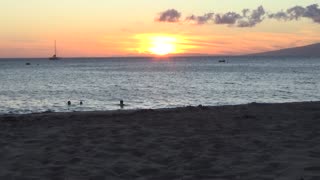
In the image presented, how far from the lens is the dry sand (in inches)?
301

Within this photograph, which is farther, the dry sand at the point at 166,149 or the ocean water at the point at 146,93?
the ocean water at the point at 146,93

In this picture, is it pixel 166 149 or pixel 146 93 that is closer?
pixel 166 149

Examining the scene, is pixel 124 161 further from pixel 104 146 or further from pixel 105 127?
pixel 105 127

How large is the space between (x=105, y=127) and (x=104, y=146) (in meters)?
2.99

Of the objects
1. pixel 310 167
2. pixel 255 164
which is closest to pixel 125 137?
pixel 255 164

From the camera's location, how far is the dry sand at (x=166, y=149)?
766 centimetres

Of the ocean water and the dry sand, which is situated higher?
the dry sand

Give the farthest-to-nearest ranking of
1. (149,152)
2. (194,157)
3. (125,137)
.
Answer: (125,137)
(149,152)
(194,157)

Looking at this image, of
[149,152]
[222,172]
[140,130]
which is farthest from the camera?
[140,130]

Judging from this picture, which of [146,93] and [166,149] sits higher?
[166,149]

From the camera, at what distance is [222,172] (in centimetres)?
754

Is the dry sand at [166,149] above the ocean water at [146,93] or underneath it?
above

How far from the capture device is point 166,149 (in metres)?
9.46

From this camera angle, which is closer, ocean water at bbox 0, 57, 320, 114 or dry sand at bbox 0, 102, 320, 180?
dry sand at bbox 0, 102, 320, 180
